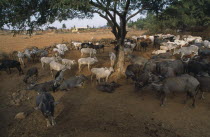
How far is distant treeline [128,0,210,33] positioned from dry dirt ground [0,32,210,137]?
246 inches

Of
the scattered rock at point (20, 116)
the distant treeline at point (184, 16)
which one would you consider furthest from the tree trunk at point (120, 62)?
the scattered rock at point (20, 116)

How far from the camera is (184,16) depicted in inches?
552

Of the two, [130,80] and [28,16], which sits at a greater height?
[28,16]

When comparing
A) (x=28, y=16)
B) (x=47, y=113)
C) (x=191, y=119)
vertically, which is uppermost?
(x=28, y=16)

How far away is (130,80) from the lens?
41.6ft

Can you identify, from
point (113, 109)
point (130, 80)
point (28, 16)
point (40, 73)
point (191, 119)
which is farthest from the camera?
point (40, 73)

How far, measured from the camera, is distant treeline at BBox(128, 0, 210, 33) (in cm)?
1274

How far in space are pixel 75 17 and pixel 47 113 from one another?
859 centimetres

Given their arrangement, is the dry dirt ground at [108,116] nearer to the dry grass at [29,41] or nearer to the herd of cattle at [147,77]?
the herd of cattle at [147,77]

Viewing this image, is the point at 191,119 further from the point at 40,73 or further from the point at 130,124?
the point at 40,73

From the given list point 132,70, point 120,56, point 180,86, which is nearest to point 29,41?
point 120,56

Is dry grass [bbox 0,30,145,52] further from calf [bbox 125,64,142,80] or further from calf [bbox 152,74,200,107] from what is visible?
calf [bbox 152,74,200,107]

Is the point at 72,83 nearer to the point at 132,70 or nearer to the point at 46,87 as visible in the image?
the point at 46,87

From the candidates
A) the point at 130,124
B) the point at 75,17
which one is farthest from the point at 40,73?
the point at 130,124
